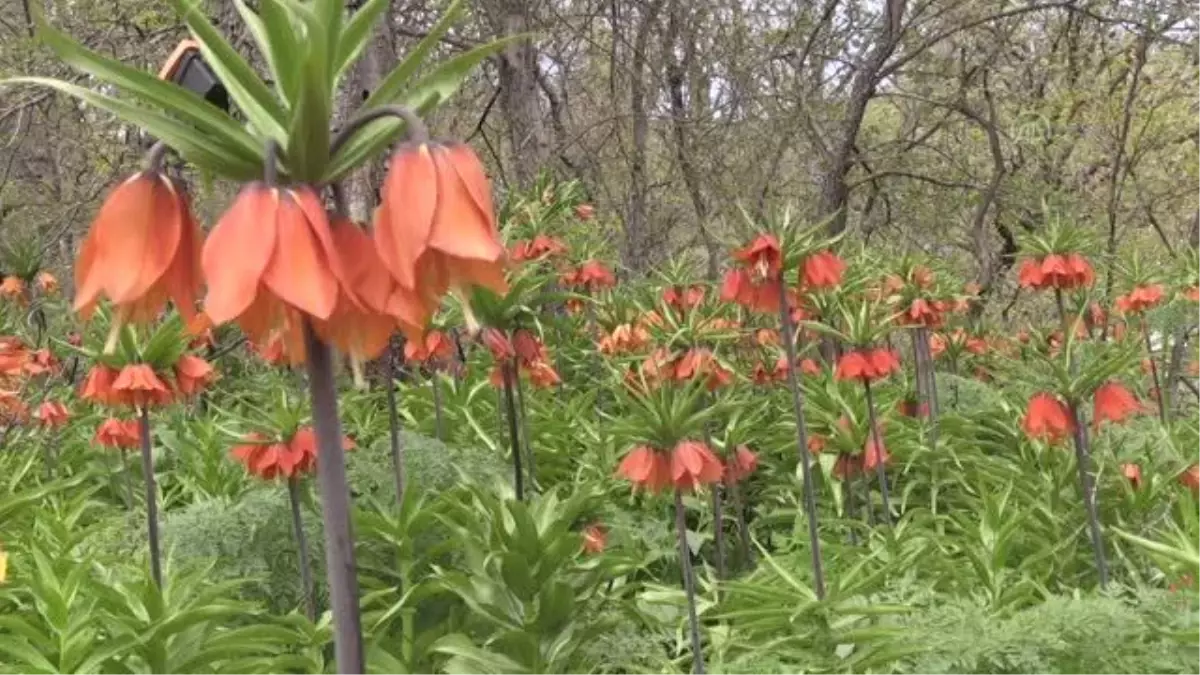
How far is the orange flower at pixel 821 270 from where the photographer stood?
2951mm

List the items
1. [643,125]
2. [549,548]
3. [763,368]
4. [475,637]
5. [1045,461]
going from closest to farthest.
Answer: [549,548] < [475,637] < [1045,461] < [763,368] < [643,125]

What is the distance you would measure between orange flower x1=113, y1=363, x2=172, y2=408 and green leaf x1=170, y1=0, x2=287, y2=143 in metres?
1.75

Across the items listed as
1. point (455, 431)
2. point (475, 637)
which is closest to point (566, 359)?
point (455, 431)

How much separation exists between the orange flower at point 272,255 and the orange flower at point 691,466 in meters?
1.54

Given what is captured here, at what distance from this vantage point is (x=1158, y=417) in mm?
4473

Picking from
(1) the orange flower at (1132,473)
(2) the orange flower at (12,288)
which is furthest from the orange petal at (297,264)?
(2) the orange flower at (12,288)

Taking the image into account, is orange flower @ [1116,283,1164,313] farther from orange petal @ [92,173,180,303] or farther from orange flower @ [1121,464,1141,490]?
orange petal @ [92,173,180,303]

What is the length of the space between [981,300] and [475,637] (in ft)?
14.9

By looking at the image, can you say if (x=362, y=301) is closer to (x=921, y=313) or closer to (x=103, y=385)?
(x=103, y=385)

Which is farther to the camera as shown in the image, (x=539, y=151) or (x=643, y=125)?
(x=643, y=125)

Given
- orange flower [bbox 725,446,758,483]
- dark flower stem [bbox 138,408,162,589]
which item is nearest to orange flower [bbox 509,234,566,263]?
orange flower [bbox 725,446,758,483]

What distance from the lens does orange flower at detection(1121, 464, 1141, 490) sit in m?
3.23

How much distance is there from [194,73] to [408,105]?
22cm

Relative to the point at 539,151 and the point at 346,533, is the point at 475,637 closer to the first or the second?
the point at 346,533
